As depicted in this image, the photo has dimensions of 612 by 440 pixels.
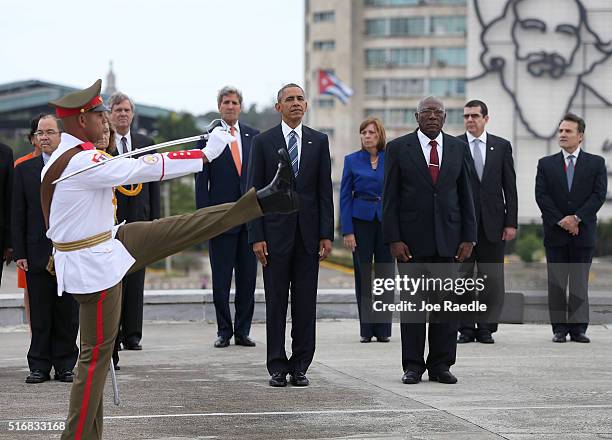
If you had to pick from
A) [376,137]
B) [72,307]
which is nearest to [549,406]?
[72,307]

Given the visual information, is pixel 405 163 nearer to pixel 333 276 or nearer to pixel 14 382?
pixel 14 382

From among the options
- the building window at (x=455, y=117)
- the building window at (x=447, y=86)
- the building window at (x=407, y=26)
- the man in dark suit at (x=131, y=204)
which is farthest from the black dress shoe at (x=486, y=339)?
the building window at (x=407, y=26)

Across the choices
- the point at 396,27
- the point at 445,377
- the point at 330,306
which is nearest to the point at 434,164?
the point at 445,377

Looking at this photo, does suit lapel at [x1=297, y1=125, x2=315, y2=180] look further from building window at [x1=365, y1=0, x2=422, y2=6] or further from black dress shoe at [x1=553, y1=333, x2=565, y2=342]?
building window at [x1=365, y1=0, x2=422, y2=6]

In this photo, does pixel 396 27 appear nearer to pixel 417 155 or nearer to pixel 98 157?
pixel 417 155

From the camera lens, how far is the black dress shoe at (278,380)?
8953 mm

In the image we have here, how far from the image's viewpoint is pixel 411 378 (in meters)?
9.06

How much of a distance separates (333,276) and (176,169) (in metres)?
66.3

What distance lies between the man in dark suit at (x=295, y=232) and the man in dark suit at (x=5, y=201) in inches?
76.0

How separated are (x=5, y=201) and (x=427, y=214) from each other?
3219mm

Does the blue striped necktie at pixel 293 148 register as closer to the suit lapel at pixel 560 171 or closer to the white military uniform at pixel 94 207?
the white military uniform at pixel 94 207

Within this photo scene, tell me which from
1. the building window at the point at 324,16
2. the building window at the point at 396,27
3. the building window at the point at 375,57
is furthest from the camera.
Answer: the building window at the point at 375,57

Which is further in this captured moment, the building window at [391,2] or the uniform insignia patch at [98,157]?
the building window at [391,2]

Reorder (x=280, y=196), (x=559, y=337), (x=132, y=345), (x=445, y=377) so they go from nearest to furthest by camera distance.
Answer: (x=280, y=196)
(x=445, y=377)
(x=132, y=345)
(x=559, y=337)
